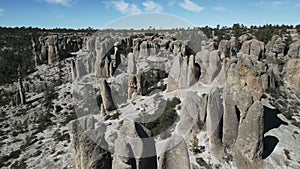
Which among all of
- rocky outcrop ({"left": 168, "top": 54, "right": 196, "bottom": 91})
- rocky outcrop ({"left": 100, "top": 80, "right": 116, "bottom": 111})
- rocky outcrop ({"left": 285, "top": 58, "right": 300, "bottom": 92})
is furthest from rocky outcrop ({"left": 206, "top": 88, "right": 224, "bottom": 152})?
rocky outcrop ({"left": 285, "top": 58, "right": 300, "bottom": 92})

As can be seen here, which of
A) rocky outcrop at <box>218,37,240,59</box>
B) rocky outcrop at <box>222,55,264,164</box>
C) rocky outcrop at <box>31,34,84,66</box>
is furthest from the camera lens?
rocky outcrop at <box>31,34,84,66</box>

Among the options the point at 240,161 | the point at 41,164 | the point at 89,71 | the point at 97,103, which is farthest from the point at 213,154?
the point at 89,71

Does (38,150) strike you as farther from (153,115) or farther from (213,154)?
(213,154)

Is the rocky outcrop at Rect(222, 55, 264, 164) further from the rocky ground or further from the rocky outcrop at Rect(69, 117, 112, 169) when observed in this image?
the rocky outcrop at Rect(69, 117, 112, 169)

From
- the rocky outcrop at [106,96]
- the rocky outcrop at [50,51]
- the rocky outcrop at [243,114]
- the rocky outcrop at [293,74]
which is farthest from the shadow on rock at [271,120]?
the rocky outcrop at [50,51]

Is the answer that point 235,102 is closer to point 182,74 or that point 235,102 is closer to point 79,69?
point 182,74

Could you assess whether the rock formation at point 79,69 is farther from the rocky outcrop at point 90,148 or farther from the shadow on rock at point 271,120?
the rocky outcrop at point 90,148
